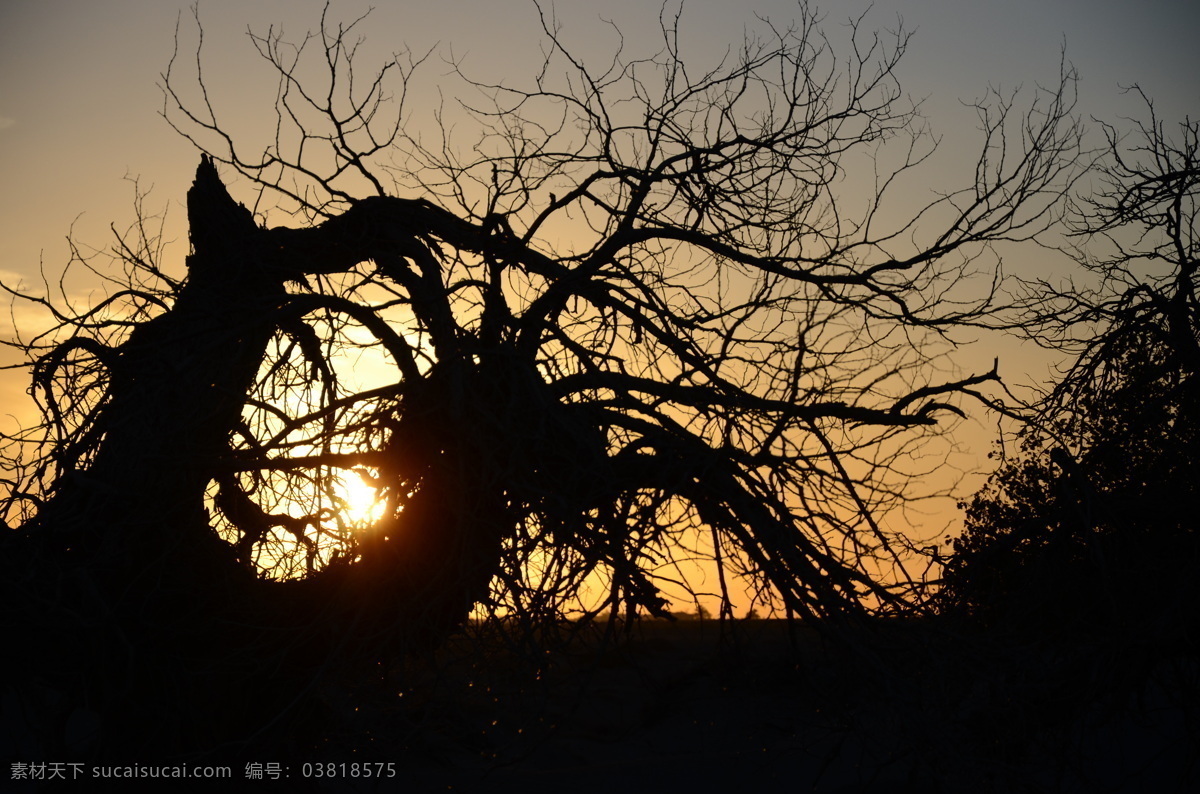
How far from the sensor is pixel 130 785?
246 inches

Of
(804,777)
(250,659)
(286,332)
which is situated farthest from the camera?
(804,777)

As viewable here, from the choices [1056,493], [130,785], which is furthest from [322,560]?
[1056,493]

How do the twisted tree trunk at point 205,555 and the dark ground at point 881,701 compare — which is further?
the twisted tree trunk at point 205,555

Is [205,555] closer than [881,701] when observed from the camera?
No

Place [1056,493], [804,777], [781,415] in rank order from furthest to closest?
[804,777] → [1056,493] → [781,415]

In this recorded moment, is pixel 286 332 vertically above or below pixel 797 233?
above

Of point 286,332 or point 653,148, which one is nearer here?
point 653,148

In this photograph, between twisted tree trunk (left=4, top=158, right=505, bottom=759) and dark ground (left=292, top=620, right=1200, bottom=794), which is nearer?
dark ground (left=292, top=620, right=1200, bottom=794)

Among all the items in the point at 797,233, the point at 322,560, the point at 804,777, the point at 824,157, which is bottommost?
the point at 804,777

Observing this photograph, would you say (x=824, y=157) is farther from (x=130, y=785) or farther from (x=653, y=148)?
(x=130, y=785)

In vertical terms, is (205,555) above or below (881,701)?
above

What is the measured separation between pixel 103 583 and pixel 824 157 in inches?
206

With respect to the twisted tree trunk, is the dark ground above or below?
below

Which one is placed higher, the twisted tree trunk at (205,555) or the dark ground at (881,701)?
the twisted tree trunk at (205,555)
